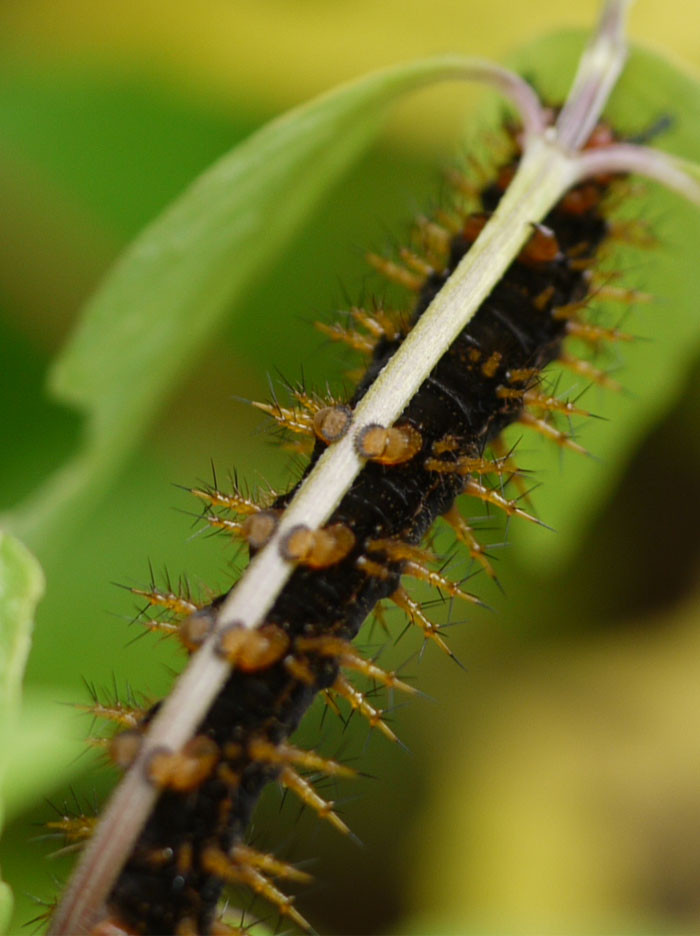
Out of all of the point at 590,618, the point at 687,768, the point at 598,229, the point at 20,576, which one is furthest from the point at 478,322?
the point at 687,768

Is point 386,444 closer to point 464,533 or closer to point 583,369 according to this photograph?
point 464,533

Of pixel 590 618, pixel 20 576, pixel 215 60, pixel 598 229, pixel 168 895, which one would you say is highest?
pixel 215 60

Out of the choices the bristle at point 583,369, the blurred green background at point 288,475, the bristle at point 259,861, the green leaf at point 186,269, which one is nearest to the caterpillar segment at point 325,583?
the bristle at point 259,861

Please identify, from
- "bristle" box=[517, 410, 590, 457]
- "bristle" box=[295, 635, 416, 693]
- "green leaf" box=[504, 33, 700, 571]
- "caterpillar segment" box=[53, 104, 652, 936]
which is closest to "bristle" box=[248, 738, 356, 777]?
"caterpillar segment" box=[53, 104, 652, 936]

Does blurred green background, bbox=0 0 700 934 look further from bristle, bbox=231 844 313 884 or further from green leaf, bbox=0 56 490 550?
bristle, bbox=231 844 313 884

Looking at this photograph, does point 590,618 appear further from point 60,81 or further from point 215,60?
point 60,81

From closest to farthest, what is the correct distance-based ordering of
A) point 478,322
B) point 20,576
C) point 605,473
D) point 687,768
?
1. point 20,576
2. point 478,322
3. point 605,473
4. point 687,768

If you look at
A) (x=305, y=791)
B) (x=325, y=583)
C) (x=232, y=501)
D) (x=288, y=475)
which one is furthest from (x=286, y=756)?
(x=288, y=475)

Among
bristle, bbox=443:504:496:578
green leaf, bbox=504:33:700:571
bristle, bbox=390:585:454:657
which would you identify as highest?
green leaf, bbox=504:33:700:571
